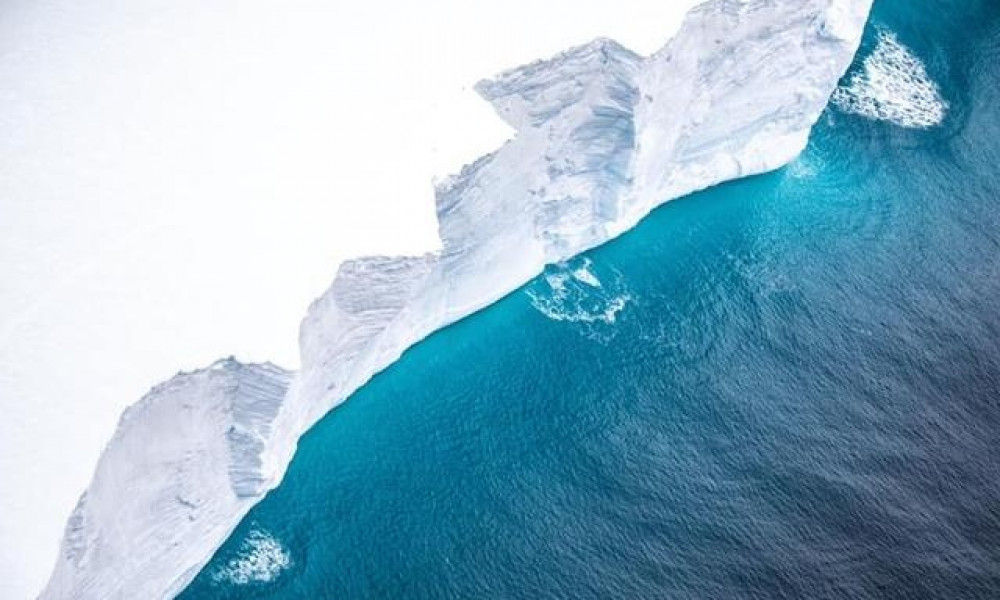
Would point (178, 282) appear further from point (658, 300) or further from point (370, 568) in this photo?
point (658, 300)

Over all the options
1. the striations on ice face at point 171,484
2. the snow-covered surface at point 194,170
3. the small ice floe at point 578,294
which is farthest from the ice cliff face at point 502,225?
the snow-covered surface at point 194,170

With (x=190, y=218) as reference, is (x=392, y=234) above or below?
below

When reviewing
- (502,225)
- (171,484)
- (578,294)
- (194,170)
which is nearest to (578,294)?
(578,294)

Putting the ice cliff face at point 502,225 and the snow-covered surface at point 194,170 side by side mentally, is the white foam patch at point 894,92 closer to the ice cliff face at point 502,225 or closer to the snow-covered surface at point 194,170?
the ice cliff face at point 502,225

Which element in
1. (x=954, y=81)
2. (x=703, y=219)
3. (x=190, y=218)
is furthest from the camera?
(x=954, y=81)

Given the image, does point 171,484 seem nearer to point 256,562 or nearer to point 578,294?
point 256,562

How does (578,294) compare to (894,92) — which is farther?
(894,92)

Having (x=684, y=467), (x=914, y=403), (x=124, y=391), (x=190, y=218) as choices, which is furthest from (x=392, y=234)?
(x=914, y=403)
